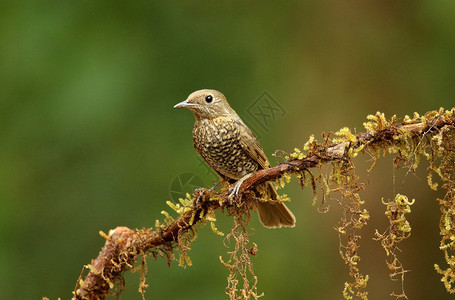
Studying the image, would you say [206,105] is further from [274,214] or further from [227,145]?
[274,214]

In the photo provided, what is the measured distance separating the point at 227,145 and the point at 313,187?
0.86 meters

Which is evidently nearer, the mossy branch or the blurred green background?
the mossy branch

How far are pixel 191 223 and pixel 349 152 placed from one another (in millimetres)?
718

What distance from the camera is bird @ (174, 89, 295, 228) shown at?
9.77 ft

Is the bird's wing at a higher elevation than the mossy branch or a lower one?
higher

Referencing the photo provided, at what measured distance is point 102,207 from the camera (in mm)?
4137

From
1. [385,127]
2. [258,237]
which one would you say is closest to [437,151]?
[385,127]

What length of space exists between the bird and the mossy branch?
1.72 feet

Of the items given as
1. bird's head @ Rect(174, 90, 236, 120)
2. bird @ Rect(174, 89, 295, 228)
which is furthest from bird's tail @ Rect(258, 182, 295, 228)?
bird's head @ Rect(174, 90, 236, 120)

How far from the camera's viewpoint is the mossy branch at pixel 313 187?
203 cm

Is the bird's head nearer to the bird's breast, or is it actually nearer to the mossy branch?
the bird's breast

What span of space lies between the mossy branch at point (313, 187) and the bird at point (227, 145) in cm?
52

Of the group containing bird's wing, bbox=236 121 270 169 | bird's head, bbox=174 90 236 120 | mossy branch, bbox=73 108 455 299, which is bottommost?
mossy branch, bbox=73 108 455 299

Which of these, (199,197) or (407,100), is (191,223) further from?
(407,100)
